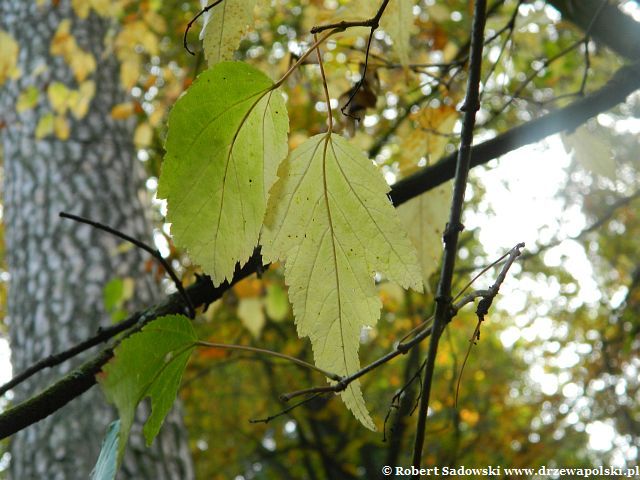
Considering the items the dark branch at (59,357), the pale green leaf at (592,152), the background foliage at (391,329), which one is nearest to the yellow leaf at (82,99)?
the background foliage at (391,329)

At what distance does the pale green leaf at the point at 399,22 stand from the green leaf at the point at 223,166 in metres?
0.30

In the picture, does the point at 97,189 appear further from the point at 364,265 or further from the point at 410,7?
the point at 364,265

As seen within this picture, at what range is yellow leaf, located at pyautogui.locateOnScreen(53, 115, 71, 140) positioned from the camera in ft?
7.97


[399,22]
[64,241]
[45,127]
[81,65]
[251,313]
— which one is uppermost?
[81,65]

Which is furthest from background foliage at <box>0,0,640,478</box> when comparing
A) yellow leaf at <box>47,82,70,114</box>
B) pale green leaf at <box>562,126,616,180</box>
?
pale green leaf at <box>562,126,616,180</box>

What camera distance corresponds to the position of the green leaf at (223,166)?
19.1 inches

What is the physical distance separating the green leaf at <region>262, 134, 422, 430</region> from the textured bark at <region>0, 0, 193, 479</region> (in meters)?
1.32

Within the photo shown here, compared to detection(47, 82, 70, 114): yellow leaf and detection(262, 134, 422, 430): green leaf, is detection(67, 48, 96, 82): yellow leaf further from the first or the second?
detection(262, 134, 422, 430): green leaf

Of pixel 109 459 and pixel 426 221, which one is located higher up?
pixel 426 221

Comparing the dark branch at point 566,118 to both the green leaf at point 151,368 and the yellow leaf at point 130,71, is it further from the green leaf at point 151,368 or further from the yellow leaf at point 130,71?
the yellow leaf at point 130,71

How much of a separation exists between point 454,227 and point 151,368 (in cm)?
26

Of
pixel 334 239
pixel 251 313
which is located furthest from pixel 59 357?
pixel 251 313

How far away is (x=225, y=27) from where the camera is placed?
0.54 m

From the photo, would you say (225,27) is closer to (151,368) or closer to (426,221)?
(151,368)
